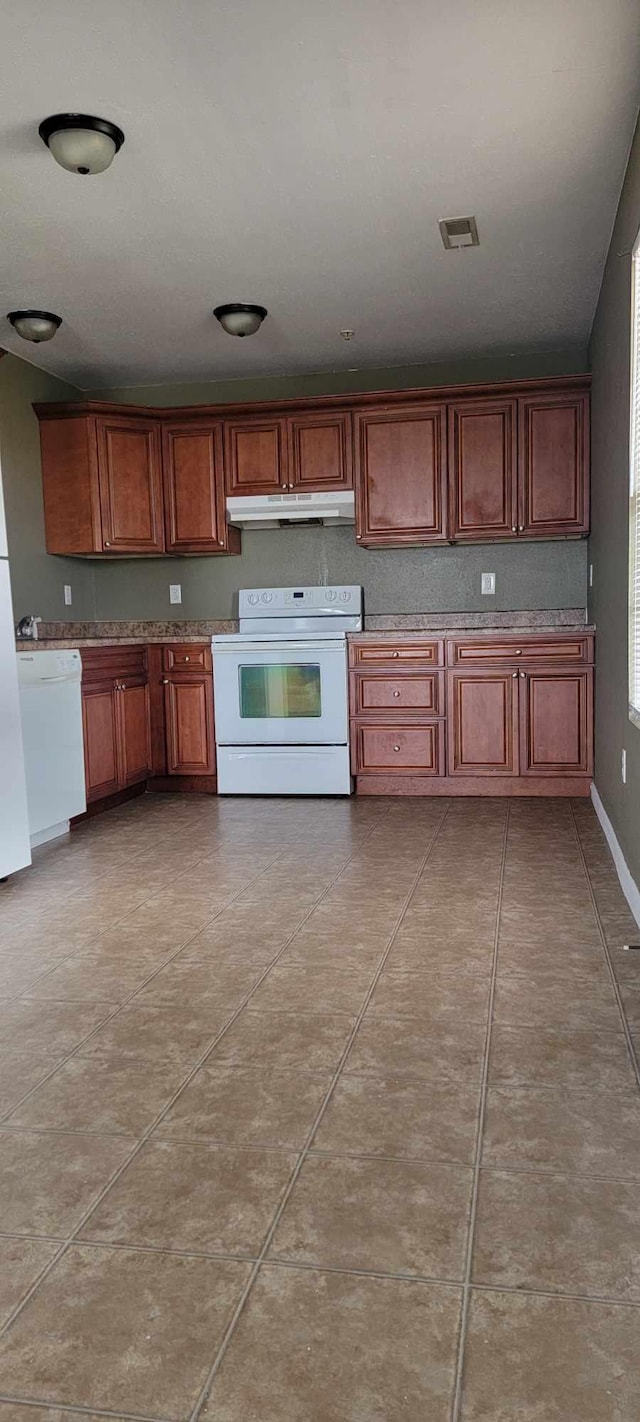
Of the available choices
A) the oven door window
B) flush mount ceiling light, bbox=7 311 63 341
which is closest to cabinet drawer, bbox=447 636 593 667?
the oven door window

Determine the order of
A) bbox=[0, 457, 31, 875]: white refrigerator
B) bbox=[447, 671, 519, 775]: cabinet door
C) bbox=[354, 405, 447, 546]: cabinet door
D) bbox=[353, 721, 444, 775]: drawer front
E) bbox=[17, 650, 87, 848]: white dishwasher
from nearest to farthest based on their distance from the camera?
1. bbox=[0, 457, 31, 875]: white refrigerator
2. bbox=[17, 650, 87, 848]: white dishwasher
3. bbox=[447, 671, 519, 775]: cabinet door
4. bbox=[353, 721, 444, 775]: drawer front
5. bbox=[354, 405, 447, 546]: cabinet door

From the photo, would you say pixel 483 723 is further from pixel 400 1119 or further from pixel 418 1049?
pixel 400 1119

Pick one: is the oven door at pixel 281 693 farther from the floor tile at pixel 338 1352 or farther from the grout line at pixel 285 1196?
the floor tile at pixel 338 1352

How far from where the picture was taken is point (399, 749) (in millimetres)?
4922

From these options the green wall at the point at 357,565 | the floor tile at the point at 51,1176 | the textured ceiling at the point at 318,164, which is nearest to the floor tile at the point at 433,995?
the floor tile at the point at 51,1176

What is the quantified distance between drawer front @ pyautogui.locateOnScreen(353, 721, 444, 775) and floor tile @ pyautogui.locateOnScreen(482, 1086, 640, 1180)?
3.13m

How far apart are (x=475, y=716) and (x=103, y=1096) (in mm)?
3294

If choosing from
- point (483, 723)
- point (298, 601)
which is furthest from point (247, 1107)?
point (298, 601)

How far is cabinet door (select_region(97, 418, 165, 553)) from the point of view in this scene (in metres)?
5.20

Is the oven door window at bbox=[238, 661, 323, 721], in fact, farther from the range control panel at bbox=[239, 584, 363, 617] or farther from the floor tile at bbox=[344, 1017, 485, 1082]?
the floor tile at bbox=[344, 1017, 485, 1082]

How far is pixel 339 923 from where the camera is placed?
9.30 ft

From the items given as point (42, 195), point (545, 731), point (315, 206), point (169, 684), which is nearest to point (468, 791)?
point (545, 731)

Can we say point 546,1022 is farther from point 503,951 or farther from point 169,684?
point 169,684

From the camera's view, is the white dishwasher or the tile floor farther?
the white dishwasher
